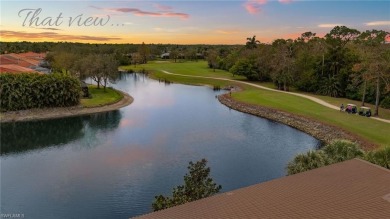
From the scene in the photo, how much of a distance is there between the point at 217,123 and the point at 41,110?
2682cm

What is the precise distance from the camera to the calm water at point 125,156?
26078 millimetres

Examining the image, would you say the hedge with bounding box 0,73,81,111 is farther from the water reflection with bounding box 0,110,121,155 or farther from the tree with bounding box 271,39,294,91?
the tree with bounding box 271,39,294,91

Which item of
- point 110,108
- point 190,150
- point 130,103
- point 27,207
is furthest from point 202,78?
point 27,207

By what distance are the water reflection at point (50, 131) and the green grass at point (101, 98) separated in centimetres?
558

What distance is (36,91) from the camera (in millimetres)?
54625

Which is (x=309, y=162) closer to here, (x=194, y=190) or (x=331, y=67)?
(x=194, y=190)

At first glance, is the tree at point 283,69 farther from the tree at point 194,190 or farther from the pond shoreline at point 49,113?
the tree at point 194,190

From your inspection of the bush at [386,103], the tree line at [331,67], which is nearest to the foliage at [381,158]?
the tree line at [331,67]

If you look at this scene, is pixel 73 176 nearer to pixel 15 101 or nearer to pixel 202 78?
pixel 15 101

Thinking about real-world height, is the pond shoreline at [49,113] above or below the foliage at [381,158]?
below

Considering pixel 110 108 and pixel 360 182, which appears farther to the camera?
pixel 110 108

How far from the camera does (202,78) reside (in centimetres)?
10062

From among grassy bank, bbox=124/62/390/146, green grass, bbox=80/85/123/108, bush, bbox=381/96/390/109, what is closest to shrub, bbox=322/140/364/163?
grassy bank, bbox=124/62/390/146

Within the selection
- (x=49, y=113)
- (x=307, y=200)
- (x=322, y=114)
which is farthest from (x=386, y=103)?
(x=49, y=113)
